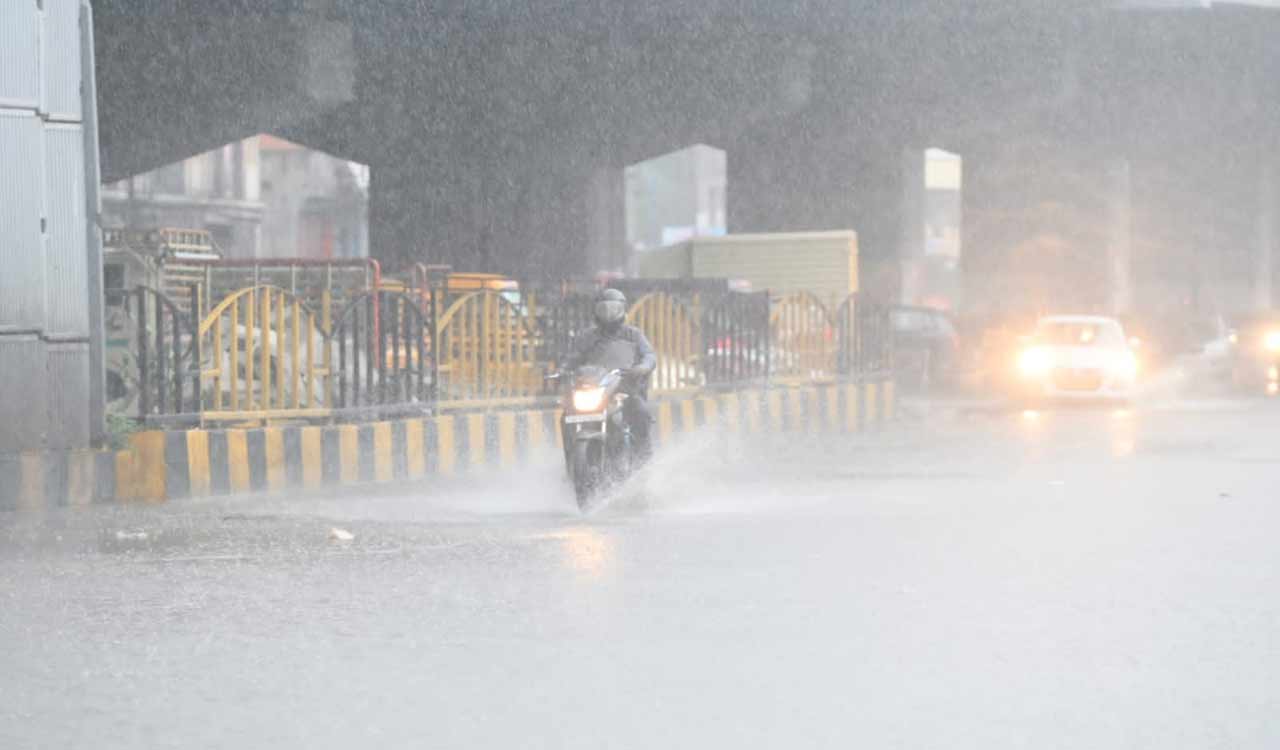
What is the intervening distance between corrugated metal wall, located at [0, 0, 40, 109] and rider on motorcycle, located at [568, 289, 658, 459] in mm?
4231

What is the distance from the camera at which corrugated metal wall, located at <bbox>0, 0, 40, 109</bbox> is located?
13.6 metres

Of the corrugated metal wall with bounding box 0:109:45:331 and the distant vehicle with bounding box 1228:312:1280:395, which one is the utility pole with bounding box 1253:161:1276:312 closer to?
the distant vehicle with bounding box 1228:312:1280:395

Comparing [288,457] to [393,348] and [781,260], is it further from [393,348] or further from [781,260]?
[781,260]

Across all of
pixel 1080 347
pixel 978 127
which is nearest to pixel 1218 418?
pixel 1080 347

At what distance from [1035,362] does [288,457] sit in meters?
15.5

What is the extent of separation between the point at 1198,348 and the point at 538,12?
78.5ft

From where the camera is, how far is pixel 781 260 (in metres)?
38.9

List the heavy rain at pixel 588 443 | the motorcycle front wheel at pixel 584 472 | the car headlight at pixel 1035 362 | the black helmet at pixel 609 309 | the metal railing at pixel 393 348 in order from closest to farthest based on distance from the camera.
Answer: the heavy rain at pixel 588 443, the motorcycle front wheel at pixel 584 472, the black helmet at pixel 609 309, the metal railing at pixel 393 348, the car headlight at pixel 1035 362

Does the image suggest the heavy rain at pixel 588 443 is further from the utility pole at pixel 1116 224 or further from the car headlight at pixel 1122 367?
the utility pole at pixel 1116 224

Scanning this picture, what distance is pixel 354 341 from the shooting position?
629 inches

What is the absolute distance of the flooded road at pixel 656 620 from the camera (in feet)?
20.1

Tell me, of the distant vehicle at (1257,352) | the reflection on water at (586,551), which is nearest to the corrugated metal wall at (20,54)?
the reflection on water at (586,551)

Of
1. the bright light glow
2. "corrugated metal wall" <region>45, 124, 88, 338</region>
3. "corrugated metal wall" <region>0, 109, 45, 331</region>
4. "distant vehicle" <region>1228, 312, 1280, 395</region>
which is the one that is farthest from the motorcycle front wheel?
"distant vehicle" <region>1228, 312, 1280, 395</region>

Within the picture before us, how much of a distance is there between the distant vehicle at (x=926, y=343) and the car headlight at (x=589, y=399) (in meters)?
25.3
